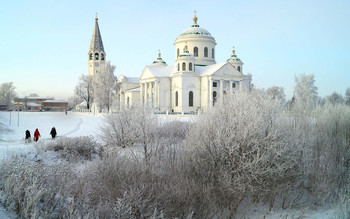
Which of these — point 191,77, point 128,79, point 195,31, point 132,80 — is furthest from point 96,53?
point 191,77

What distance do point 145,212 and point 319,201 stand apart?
775 cm

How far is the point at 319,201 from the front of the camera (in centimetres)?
1132

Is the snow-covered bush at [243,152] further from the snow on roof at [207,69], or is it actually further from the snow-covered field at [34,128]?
the snow on roof at [207,69]

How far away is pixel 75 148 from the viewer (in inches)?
579

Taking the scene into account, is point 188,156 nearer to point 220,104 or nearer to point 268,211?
point 220,104

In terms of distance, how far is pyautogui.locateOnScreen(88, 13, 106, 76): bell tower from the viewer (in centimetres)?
5928

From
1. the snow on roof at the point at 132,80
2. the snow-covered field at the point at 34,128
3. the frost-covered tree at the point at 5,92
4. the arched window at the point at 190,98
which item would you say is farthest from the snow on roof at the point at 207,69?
the frost-covered tree at the point at 5,92

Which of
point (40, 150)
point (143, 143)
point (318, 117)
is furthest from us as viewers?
point (318, 117)

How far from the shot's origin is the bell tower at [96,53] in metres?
59.3

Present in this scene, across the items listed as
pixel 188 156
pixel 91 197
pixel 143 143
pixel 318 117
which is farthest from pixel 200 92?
pixel 91 197

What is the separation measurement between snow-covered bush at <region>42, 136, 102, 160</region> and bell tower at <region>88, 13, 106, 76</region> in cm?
4633

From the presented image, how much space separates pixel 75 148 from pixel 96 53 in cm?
4826

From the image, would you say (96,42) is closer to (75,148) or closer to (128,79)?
(128,79)

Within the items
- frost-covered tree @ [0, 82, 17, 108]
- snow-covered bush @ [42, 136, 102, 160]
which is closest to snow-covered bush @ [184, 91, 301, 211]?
snow-covered bush @ [42, 136, 102, 160]
